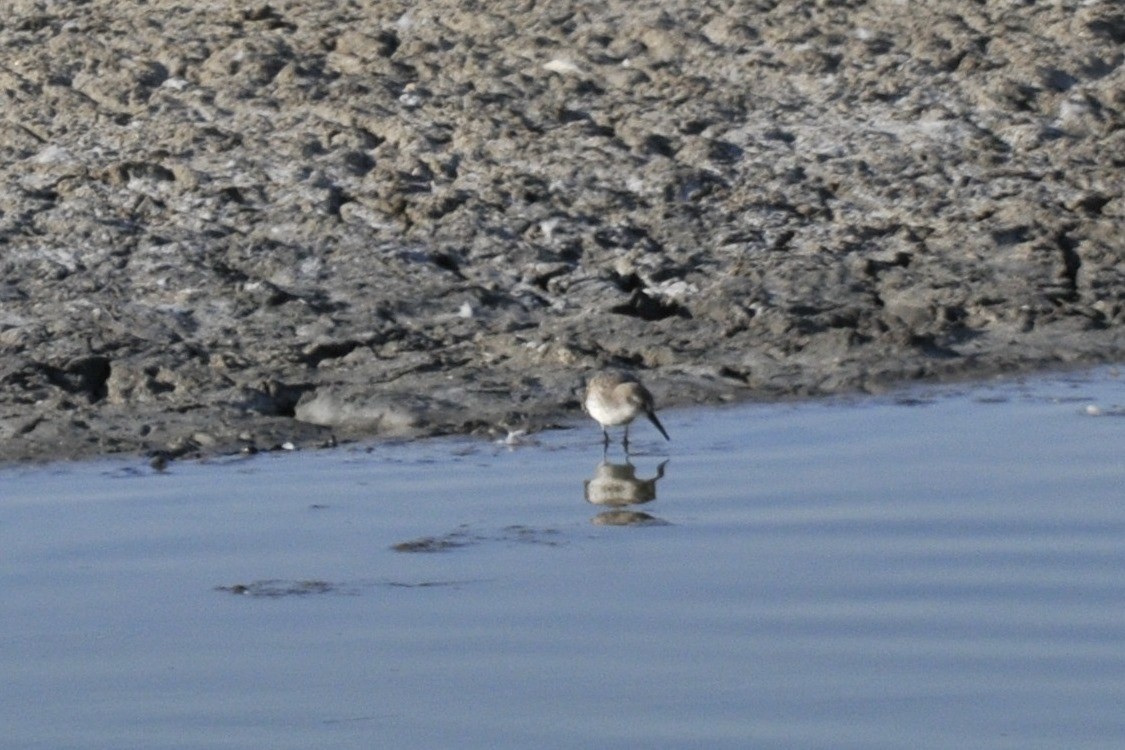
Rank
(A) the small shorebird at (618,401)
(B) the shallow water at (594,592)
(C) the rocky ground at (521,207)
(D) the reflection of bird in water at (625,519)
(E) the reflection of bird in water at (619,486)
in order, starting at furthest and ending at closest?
(C) the rocky ground at (521,207), (A) the small shorebird at (618,401), (E) the reflection of bird in water at (619,486), (D) the reflection of bird in water at (625,519), (B) the shallow water at (594,592)

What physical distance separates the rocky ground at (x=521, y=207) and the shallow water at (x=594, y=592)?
767mm

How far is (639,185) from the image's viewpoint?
11.9 metres

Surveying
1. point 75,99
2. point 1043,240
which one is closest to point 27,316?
point 75,99

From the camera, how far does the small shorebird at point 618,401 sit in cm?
920

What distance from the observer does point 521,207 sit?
11.7 m

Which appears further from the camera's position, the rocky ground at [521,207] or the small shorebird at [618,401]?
the rocky ground at [521,207]

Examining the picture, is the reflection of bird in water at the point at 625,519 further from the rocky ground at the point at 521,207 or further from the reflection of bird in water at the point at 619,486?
the rocky ground at the point at 521,207

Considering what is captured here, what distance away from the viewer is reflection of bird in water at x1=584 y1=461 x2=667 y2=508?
28.3 ft

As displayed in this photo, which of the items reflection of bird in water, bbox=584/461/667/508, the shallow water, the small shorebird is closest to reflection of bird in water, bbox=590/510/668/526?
the shallow water

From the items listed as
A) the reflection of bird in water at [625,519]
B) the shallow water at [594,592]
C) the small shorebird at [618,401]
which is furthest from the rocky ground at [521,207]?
the reflection of bird in water at [625,519]

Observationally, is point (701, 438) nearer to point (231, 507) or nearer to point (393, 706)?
point (231, 507)

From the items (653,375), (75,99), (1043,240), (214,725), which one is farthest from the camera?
(75,99)

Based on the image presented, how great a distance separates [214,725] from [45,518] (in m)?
2.48

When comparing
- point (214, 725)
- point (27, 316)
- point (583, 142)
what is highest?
point (583, 142)
